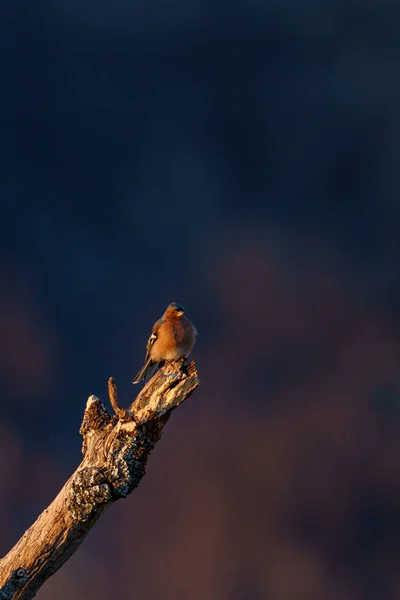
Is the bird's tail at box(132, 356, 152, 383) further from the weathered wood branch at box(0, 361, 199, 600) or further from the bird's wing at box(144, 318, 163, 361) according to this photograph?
the weathered wood branch at box(0, 361, 199, 600)

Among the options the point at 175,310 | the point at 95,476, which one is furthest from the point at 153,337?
the point at 95,476

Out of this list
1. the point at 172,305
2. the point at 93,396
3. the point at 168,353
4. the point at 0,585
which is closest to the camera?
the point at 0,585

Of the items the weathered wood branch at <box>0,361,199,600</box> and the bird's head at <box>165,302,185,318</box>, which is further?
the bird's head at <box>165,302,185,318</box>

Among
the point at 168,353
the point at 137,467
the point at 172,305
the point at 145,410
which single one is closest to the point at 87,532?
the point at 137,467

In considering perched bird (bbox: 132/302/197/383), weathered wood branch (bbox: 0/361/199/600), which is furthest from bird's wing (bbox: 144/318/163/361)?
weathered wood branch (bbox: 0/361/199/600)

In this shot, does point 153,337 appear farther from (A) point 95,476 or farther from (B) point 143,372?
(A) point 95,476

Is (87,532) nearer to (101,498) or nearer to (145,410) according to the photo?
(101,498)
